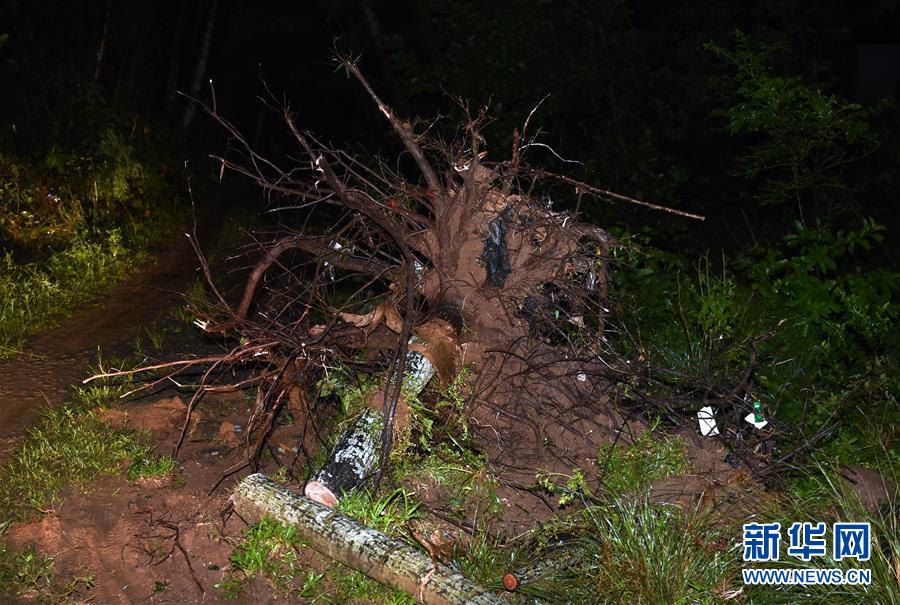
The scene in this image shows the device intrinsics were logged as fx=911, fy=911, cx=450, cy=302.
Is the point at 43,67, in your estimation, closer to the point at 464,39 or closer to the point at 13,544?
the point at 464,39

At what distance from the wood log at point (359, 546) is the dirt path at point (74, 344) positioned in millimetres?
1878

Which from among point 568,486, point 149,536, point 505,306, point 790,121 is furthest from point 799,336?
point 149,536

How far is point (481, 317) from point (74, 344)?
3846 mm

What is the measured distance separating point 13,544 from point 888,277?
6.71 metres

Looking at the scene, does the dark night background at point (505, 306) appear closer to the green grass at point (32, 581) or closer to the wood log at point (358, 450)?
the green grass at point (32, 581)

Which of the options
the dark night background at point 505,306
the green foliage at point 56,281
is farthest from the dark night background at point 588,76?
the green foliage at point 56,281

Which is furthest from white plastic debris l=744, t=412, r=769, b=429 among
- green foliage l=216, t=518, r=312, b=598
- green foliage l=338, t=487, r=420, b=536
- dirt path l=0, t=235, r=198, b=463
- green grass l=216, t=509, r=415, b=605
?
dirt path l=0, t=235, r=198, b=463

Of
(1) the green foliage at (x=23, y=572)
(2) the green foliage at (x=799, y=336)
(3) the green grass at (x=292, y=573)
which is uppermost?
(1) the green foliage at (x=23, y=572)

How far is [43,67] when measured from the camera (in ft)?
41.3

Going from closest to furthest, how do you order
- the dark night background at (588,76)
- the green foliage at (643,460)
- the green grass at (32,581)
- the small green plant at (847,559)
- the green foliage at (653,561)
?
the small green plant at (847,559)
the green foliage at (653,561)
the green grass at (32,581)
the green foliage at (643,460)
the dark night background at (588,76)

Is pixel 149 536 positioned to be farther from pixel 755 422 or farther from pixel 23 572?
pixel 755 422

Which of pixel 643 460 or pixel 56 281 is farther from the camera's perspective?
pixel 56 281

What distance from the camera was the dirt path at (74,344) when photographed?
21.9 feet

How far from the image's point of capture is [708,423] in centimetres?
632
